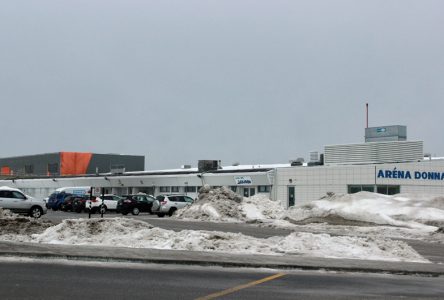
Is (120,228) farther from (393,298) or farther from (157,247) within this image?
(393,298)

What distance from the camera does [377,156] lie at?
5241cm

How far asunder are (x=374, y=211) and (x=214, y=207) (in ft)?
34.7

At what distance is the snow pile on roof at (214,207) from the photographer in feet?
126

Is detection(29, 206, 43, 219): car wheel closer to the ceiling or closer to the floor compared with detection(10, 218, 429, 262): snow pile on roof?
closer to the ceiling

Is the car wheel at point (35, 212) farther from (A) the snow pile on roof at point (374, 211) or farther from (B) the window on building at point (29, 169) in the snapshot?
(B) the window on building at point (29, 169)

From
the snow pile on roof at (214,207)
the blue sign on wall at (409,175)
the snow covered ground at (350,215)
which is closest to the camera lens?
the snow covered ground at (350,215)

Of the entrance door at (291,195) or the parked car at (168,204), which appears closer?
the parked car at (168,204)

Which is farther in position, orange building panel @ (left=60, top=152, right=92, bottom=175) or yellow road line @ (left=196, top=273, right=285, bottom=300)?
orange building panel @ (left=60, top=152, right=92, bottom=175)

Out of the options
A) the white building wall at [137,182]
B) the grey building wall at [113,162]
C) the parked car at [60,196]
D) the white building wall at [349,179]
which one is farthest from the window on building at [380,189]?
the grey building wall at [113,162]

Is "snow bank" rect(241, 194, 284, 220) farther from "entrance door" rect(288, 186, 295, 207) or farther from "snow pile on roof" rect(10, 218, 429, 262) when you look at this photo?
"snow pile on roof" rect(10, 218, 429, 262)

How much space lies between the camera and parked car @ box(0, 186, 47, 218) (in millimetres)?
34844

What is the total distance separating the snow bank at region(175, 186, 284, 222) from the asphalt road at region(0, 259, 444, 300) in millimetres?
23546

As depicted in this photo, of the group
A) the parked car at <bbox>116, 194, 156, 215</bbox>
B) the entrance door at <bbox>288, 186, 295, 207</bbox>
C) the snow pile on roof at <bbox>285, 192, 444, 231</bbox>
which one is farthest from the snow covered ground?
the entrance door at <bbox>288, 186, 295, 207</bbox>

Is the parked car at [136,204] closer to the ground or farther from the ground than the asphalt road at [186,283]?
farther from the ground
